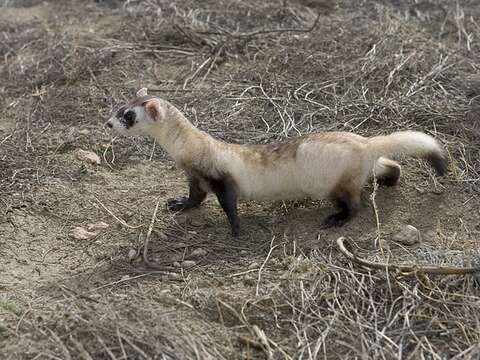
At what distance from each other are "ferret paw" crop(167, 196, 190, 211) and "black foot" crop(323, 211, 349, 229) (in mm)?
750

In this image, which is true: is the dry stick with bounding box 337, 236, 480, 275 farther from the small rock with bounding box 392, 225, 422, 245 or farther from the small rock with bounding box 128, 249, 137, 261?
the small rock with bounding box 128, 249, 137, 261

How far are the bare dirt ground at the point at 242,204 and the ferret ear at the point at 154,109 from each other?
0.54m

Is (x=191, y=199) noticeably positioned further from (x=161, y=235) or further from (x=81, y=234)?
(x=81, y=234)

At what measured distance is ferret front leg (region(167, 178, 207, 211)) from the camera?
3.84m

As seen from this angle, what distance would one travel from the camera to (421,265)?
10.4 feet

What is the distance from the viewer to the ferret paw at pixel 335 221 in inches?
143

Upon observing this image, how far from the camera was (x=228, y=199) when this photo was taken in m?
3.69

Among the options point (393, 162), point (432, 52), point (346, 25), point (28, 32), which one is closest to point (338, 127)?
point (393, 162)

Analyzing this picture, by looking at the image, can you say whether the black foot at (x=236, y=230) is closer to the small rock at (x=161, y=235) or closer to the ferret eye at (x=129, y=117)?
the small rock at (x=161, y=235)

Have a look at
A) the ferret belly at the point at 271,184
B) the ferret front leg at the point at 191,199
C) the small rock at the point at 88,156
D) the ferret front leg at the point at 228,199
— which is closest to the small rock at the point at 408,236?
the ferret belly at the point at 271,184

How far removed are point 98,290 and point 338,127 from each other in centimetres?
194

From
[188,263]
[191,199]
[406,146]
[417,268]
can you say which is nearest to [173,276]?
[188,263]

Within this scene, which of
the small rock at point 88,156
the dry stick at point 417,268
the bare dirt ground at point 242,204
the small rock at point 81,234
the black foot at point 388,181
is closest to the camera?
the bare dirt ground at point 242,204

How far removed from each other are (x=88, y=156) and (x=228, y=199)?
121 cm
